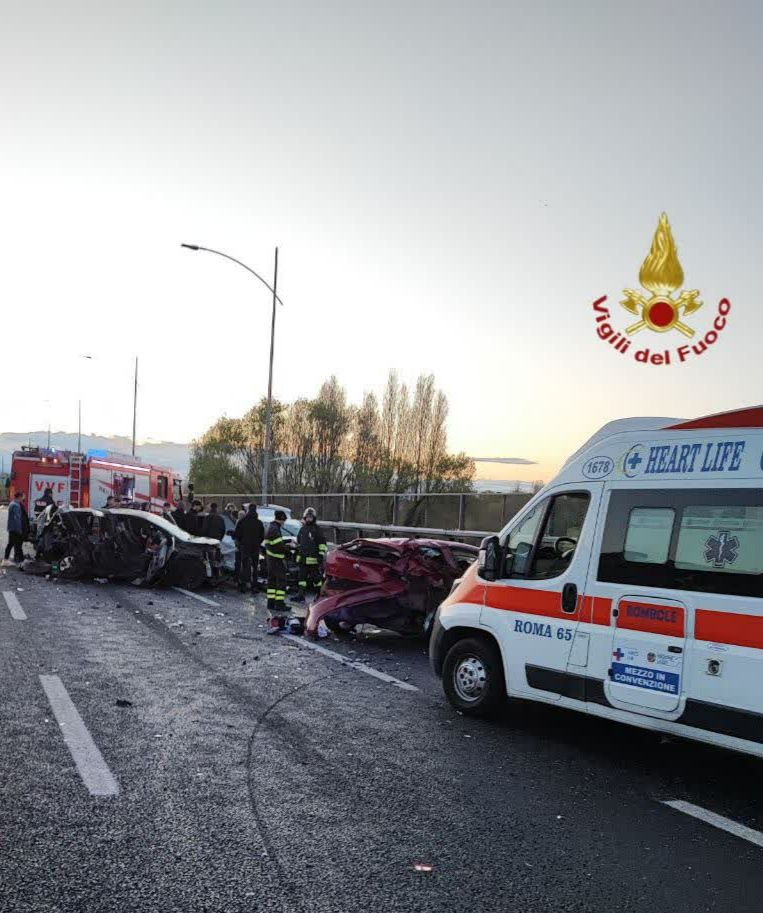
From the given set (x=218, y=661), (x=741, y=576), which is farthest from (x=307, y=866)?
(x=218, y=661)

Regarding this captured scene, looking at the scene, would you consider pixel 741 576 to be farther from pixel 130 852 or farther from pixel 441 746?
pixel 130 852

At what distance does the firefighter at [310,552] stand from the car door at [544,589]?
286 inches

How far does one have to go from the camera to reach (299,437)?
6950 centimetres

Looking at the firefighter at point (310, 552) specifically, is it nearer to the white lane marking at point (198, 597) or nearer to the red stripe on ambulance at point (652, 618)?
the white lane marking at point (198, 597)

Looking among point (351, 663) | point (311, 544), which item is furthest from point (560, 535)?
point (311, 544)

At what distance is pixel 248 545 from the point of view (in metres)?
16.1

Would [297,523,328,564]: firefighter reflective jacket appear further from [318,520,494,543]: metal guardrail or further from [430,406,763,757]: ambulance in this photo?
[430,406,763,757]: ambulance

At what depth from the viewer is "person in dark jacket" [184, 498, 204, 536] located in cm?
1769

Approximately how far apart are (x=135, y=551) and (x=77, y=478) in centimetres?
1405

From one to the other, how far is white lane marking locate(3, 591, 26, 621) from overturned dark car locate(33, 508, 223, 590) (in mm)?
2512

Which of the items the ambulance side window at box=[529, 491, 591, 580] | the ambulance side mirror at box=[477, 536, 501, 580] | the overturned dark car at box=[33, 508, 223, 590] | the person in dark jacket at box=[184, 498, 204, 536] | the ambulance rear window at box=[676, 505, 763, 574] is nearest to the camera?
the ambulance rear window at box=[676, 505, 763, 574]

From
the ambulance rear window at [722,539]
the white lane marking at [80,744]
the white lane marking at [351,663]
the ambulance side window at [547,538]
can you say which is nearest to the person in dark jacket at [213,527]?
the white lane marking at [351,663]

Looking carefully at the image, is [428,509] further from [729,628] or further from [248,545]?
[729,628]

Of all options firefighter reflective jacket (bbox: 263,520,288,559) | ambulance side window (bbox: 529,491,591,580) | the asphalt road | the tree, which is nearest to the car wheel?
the asphalt road
